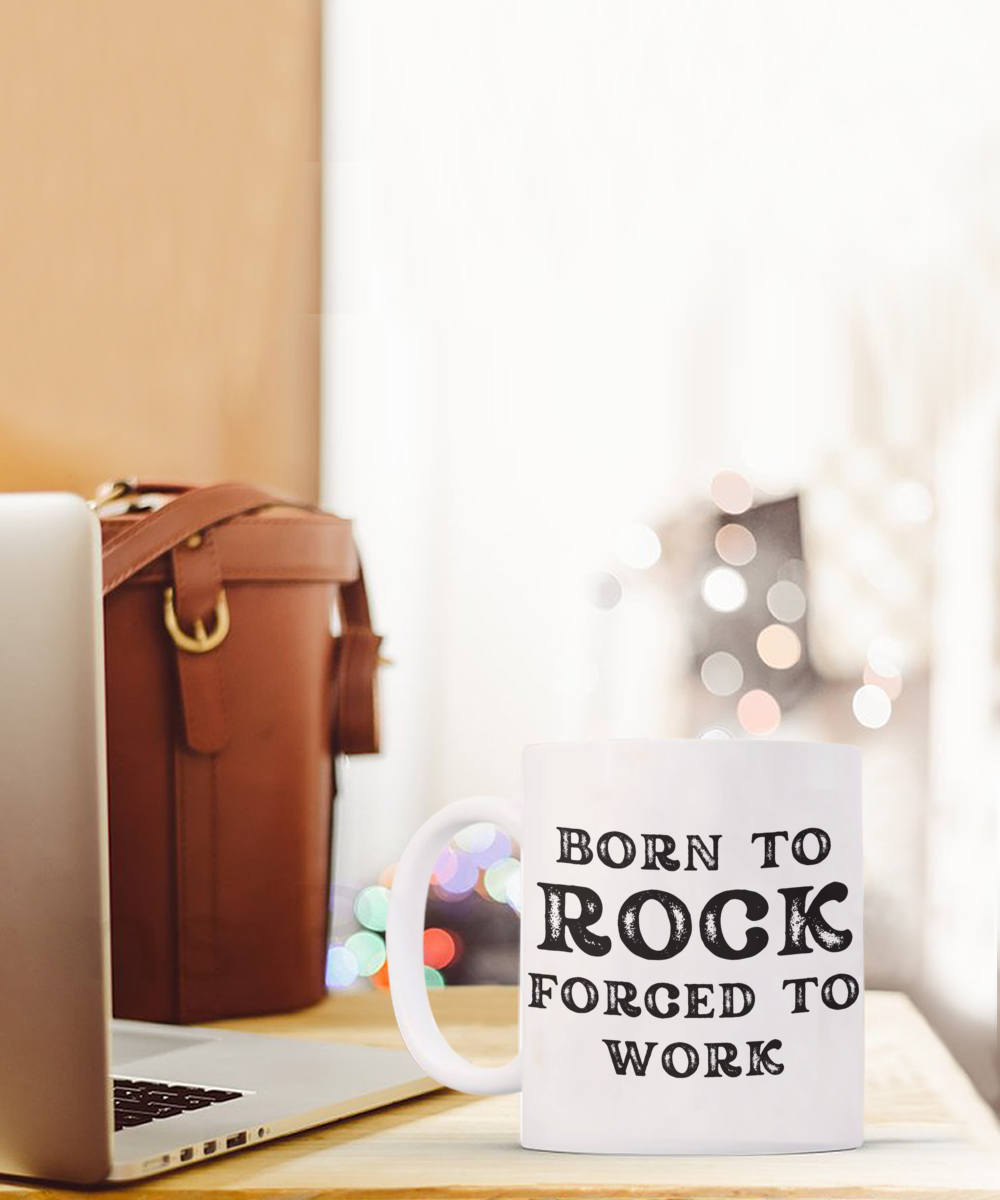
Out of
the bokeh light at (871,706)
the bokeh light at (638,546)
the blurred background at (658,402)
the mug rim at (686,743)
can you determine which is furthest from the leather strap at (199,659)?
the bokeh light at (871,706)

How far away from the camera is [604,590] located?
1502 mm

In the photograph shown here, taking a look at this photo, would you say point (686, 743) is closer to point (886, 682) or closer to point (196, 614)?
point (196, 614)

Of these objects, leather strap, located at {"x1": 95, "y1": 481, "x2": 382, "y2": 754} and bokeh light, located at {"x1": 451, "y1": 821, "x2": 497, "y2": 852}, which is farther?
bokeh light, located at {"x1": 451, "y1": 821, "x2": 497, "y2": 852}

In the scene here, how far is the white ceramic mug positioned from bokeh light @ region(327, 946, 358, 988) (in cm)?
94

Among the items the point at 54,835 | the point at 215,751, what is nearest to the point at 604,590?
the point at 215,751

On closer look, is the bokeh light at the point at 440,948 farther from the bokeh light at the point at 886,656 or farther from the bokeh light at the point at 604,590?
the bokeh light at the point at 886,656

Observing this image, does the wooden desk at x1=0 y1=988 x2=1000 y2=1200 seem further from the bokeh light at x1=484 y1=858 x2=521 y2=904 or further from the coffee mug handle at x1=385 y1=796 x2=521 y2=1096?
the bokeh light at x1=484 y1=858 x2=521 y2=904

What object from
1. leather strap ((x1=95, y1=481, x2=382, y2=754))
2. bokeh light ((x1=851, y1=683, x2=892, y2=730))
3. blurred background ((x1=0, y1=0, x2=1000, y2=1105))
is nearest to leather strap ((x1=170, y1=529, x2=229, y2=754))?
leather strap ((x1=95, y1=481, x2=382, y2=754))

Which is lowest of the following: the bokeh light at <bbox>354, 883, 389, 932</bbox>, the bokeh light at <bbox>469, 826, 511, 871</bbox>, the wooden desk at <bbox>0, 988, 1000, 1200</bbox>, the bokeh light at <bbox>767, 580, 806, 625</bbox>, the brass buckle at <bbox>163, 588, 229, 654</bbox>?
the bokeh light at <bbox>354, 883, 389, 932</bbox>

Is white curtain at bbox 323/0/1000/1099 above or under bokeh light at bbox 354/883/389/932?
above

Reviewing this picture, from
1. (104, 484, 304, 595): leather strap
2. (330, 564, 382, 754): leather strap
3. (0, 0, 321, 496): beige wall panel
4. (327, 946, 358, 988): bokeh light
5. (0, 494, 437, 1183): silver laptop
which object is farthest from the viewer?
(327, 946, 358, 988): bokeh light

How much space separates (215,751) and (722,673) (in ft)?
2.63

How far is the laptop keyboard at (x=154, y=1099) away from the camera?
1.73ft

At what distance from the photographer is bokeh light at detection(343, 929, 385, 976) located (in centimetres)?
142
